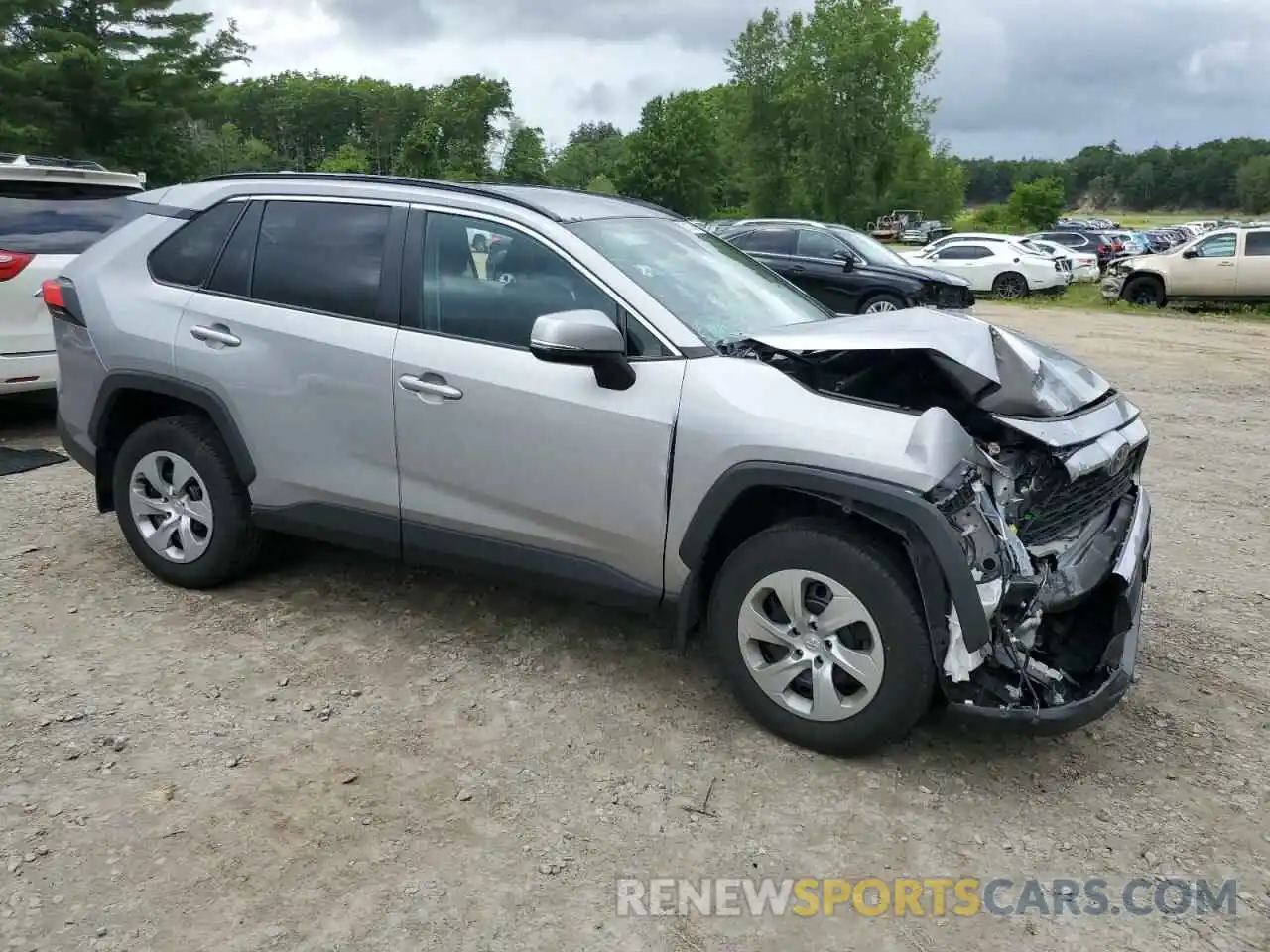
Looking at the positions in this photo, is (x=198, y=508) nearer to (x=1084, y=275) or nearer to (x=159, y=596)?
(x=159, y=596)

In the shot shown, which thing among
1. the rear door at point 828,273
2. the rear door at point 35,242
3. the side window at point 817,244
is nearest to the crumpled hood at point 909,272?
the rear door at point 828,273

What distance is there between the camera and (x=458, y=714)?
3.51 meters

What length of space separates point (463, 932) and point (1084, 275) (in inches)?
1122

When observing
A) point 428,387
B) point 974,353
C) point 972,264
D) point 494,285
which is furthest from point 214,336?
point 972,264

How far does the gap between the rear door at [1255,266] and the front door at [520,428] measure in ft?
62.7

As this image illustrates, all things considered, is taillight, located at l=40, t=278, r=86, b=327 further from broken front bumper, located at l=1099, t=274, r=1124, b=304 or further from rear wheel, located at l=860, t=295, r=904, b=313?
broken front bumper, located at l=1099, t=274, r=1124, b=304

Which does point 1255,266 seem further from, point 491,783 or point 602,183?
point 602,183

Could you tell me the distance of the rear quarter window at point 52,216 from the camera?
6480mm

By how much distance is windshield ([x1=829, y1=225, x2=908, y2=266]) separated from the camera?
14594 mm

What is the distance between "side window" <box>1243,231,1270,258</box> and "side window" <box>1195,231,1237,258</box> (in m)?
0.21

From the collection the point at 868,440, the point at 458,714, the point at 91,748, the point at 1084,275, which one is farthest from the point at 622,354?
the point at 1084,275

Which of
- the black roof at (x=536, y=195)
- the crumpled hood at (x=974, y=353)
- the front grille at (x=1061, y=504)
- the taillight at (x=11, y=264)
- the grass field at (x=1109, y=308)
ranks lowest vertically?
the grass field at (x=1109, y=308)

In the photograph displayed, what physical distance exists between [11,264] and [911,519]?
5924mm

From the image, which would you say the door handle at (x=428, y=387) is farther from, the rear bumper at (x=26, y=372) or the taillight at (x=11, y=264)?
the taillight at (x=11, y=264)
